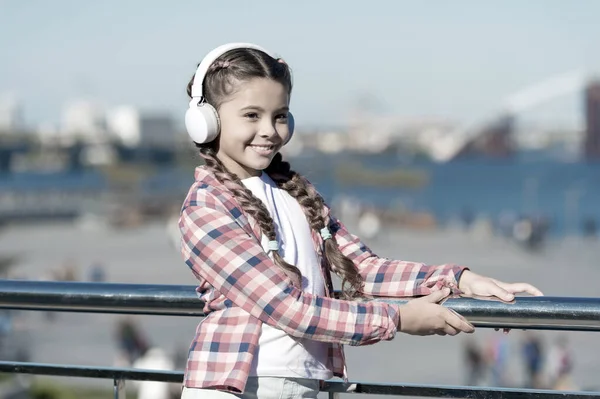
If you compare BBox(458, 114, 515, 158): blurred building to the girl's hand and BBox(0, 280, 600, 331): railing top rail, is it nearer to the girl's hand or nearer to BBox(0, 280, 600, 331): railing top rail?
BBox(0, 280, 600, 331): railing top rail

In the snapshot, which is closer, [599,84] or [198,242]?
[198,242]

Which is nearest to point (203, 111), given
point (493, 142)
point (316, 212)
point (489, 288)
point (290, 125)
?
point (290, 125)

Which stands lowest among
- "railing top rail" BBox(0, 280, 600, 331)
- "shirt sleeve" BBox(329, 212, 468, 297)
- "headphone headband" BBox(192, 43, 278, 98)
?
"railing top rail" BBox(0, 280, 600, 331)

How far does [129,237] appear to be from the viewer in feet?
Answer: 238

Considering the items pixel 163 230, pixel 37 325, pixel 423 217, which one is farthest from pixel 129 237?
pixel 37 325

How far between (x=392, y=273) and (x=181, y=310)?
1.75 feet

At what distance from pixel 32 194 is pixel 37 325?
249ft

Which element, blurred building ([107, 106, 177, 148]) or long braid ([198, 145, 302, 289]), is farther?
blurred building ([107, 106, 177, 148])

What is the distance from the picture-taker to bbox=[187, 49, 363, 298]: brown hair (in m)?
2.04

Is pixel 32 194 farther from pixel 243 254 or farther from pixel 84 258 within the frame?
pixel 243 254

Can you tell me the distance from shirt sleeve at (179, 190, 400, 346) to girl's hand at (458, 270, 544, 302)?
275 mm

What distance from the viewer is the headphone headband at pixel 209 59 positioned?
82.1 inches

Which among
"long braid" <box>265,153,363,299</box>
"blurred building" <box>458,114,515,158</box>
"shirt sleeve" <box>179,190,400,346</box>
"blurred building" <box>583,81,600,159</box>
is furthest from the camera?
"blurred building" <box>458,114,515,158</box>

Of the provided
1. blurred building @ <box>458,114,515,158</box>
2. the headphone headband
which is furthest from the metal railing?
blurred building @ <box>458,114,515,158</box>
